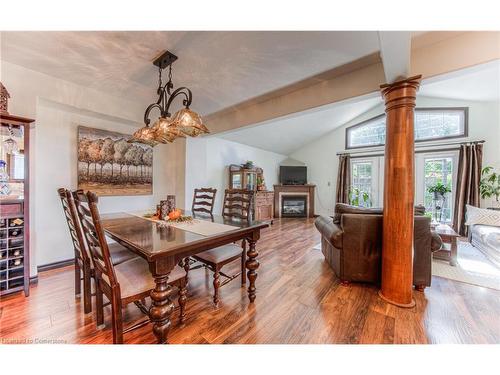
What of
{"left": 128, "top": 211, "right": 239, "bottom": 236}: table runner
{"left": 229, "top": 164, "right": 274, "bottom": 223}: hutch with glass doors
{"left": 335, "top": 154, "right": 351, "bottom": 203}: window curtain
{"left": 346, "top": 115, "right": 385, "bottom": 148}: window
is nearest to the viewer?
{"left": 128, "top": 211, "right": 239, "bottom": 236}: table runner

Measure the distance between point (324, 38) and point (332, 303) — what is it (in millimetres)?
2314

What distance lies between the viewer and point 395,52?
1385mm

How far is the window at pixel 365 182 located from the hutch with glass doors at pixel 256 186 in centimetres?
252

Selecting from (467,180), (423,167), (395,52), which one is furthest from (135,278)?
(423,167)

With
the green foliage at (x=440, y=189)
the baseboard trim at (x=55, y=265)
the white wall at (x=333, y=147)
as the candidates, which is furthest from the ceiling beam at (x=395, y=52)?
the white wall at (x=333, y=147)

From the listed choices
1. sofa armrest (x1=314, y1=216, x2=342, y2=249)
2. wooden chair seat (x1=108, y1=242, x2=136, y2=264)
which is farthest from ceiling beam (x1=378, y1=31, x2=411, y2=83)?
wooden chair seat (x1=108, y1=242, x2=136, y2=264)

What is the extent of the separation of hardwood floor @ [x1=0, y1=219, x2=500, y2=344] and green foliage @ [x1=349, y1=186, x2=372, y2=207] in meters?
3.78

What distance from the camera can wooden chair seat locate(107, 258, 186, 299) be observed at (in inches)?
49.7

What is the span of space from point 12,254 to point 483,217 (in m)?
6.76

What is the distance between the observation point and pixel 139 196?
3.28 meters

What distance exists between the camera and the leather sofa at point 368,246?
6.73 ft

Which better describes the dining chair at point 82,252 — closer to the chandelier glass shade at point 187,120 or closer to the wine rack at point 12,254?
the wine rack at point 12,254

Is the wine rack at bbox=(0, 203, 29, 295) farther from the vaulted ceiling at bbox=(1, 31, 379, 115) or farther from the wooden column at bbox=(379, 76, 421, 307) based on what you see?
the wooden column at bbox=(379, 76, 421, 307)
